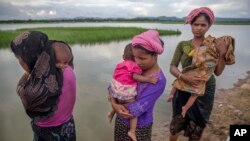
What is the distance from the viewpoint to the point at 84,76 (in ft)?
24.5

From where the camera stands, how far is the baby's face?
175cm

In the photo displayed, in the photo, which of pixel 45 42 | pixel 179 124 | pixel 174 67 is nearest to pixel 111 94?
pixel 45 42

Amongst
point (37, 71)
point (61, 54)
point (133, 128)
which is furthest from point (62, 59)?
point (133, 128)

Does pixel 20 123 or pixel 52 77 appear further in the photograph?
pixel 20 123

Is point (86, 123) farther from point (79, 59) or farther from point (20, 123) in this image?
point (79, 59)

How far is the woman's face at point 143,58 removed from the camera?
5.55ft

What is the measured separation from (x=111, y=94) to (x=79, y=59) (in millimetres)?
9081

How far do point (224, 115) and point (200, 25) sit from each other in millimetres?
2807

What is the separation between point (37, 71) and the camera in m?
1.65

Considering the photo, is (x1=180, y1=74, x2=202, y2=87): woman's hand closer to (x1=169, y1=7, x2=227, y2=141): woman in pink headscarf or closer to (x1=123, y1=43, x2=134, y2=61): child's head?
(x1=169, y1=7, x2=227, y2=141): woman in pink headscarf

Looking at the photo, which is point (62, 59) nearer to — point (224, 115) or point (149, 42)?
point (149, 42)

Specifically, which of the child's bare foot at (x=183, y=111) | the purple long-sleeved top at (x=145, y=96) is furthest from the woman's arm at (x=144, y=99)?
the child's bare foot at (x=183, y=111)

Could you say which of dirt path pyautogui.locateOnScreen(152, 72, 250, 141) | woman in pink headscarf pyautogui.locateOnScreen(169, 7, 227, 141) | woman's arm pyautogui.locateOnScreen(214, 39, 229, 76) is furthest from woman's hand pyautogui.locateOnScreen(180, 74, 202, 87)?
dirt path pyautogui.locateOnScreen(152, 72, 250, 141)

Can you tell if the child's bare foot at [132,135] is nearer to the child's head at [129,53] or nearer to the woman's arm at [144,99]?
the woman's arm at [144,99]
